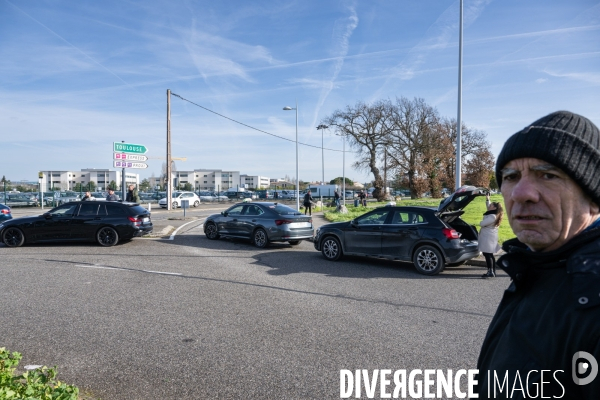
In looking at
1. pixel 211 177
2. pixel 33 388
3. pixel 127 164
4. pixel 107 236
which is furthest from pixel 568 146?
pixel 211 177

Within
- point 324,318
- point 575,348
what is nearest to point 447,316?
point 324,318

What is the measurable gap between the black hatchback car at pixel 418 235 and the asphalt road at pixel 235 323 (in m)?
0.45

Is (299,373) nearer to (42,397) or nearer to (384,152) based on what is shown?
(42,397)

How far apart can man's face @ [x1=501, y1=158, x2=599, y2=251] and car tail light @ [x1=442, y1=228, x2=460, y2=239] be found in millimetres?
8612

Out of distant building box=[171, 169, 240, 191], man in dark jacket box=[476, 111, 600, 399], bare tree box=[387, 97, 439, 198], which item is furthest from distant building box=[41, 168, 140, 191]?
man in dark jacket box=[476, 111, 600, 399]

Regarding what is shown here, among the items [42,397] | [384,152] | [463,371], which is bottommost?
[463,371]

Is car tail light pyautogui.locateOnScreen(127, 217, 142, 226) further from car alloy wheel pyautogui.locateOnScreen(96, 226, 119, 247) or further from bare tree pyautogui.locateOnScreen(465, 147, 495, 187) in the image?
bare tree pyautogui.locateOnScreen(465, 147, 495, 187)

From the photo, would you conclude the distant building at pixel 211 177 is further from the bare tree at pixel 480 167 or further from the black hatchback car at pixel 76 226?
the black hatchback car at pixel 76 226

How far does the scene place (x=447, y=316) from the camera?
620 centimetres

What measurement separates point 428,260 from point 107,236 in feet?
34.2

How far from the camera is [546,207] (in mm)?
1380

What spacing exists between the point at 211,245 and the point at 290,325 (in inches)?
A: 375

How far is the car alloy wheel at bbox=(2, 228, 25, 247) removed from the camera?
551 inches

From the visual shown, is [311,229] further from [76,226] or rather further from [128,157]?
[128,157]
